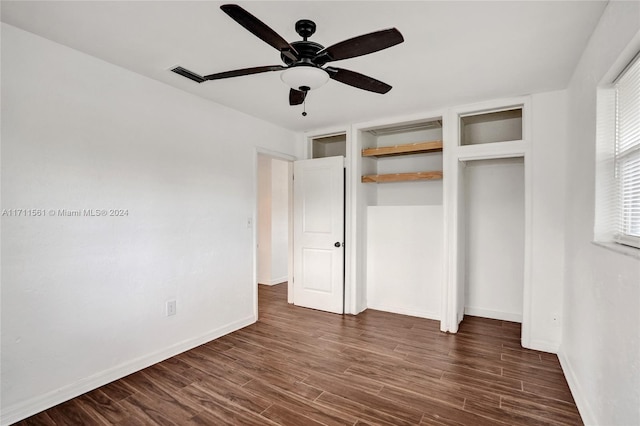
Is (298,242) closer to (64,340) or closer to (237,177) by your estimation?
(237,177)

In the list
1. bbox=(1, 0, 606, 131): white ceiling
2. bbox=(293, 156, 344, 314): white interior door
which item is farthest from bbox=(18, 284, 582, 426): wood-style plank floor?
bbox=(1, 0, 606, 131): white ceiling

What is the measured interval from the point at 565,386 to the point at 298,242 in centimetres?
321

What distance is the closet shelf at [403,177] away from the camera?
3.88 m

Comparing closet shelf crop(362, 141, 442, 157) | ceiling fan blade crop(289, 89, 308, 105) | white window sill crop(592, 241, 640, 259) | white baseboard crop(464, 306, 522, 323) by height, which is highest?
ceiling fan blade crop(289, 89, 308, 105)

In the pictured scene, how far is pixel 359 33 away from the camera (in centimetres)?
211

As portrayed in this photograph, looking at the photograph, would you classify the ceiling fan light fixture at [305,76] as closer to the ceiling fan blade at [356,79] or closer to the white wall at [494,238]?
the ceiling fan blade at [356,79]

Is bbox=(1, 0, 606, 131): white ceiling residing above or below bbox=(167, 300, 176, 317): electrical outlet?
above

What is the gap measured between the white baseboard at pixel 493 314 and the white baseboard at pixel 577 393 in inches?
41.5

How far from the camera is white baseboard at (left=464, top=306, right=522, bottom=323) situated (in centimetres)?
397

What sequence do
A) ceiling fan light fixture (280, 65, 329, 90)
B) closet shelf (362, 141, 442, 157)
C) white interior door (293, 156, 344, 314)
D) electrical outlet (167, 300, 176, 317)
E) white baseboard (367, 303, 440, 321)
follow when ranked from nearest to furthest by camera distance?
ceiling fan light fixture (280, 65, 329, 90) < electrical outlet (167, 300, 176, 317) < closet shelf (362, 141, 442, 157) < white baseboard (367, 303, 440, 321) < white interior door (293, 156, 344, 314)

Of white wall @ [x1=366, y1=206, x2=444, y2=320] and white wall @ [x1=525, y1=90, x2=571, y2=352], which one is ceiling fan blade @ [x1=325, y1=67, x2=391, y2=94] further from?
white wall @ [x1=366, y1=206, x2=444, y2=320]

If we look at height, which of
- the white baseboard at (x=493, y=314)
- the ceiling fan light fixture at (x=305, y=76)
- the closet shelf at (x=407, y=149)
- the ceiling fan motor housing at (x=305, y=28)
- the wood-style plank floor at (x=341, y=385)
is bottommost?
the wood-style plank floor at (x=341, y=385)

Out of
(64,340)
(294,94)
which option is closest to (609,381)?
(294,94)

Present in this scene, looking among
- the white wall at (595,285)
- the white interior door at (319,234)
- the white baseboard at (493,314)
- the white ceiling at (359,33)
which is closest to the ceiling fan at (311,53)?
the white ceiling at (359,33)
